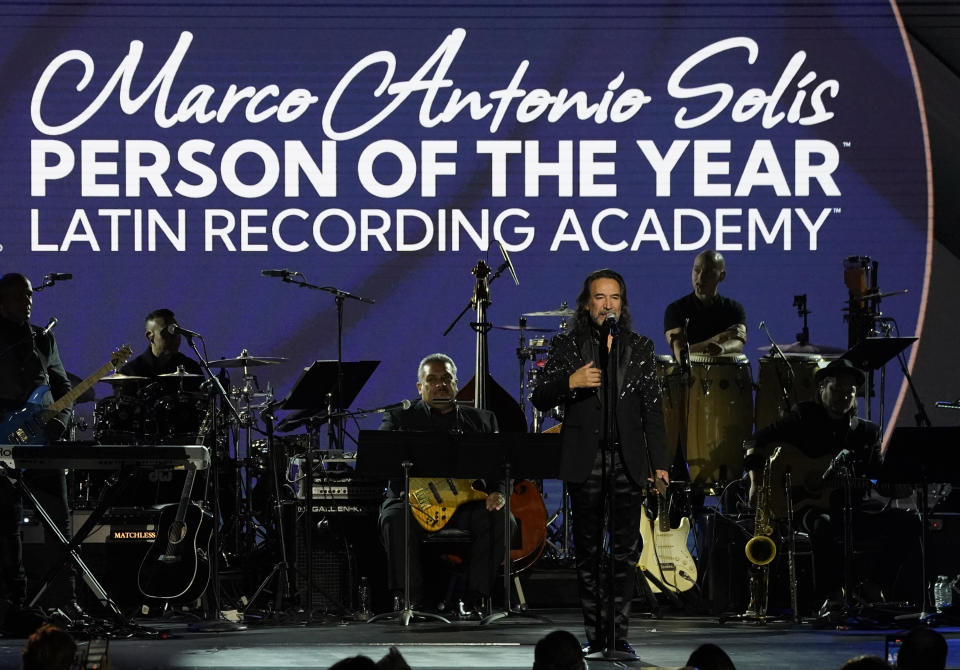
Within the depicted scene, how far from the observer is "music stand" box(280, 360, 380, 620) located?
322 inches

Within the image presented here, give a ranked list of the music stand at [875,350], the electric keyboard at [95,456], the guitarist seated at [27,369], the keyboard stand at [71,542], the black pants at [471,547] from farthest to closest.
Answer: the black pants at [471,547], the music stand at [875,350], the guitarist seated at [27,369], the keyboard stand at [71,542], the electric keyboard at [95,456]

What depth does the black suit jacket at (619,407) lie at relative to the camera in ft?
20.3

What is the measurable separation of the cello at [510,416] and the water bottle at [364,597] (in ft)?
2.88

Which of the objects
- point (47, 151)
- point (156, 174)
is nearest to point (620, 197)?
point (156, 174)

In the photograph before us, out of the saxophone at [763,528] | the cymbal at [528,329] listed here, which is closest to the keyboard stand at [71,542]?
the cymbal at [528,329]

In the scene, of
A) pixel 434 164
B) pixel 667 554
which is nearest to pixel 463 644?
pixel 667 554

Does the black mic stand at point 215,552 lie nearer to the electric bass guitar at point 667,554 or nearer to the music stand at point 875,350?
the electric bass guitar at point 667,554

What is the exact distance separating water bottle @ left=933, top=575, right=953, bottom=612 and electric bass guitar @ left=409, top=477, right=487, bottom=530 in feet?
8.91

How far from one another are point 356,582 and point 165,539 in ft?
3.91

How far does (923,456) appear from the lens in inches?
300

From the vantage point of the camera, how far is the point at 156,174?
1035 centimetres

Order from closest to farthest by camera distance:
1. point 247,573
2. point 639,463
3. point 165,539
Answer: point 639,463 < point 165,539 < point 247,573

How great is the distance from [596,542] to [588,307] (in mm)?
1016

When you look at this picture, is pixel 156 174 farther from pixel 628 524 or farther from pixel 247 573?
pixel 628 524
